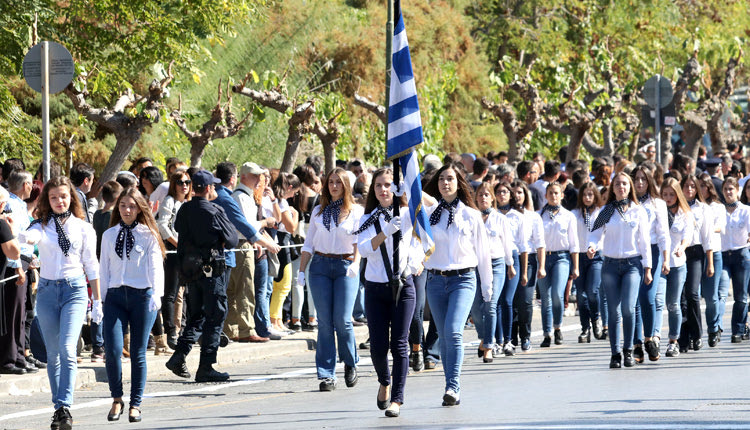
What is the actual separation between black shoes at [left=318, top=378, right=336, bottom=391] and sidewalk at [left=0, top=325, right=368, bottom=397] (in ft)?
6.13

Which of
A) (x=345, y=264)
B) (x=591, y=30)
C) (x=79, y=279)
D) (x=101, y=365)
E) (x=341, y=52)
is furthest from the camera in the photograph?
(x=591, y=30)

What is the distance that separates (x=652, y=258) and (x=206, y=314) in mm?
4316

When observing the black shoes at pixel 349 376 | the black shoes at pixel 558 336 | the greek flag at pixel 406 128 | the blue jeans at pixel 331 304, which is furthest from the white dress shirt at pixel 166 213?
the black shoes at pixel 558 336

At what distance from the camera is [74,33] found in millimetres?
19125

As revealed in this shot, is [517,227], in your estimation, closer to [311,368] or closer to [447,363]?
[311,368]

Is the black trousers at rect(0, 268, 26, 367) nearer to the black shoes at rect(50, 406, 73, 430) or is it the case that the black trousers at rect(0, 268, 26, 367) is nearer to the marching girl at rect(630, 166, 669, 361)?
the black shoes at rect(50, 406, 73, 430)

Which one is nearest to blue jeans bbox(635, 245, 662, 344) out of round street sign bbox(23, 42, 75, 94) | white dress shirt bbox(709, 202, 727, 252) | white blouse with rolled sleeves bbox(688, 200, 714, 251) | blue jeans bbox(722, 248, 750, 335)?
white blouse with rolled sleeves bbox(688, 200, 714, 251)

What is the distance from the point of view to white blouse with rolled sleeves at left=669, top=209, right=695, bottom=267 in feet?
44.8

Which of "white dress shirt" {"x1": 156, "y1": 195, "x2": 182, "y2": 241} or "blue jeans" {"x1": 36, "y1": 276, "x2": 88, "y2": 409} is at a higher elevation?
"white dress shirt" {"x1": 156, "y1": 195, "x2": 182, "y2": 241}

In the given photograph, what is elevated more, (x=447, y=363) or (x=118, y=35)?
(x=118, y=35)

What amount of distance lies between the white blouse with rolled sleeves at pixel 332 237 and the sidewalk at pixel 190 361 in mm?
2208

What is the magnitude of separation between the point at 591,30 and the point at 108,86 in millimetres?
20017

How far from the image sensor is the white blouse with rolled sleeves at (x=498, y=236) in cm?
1334

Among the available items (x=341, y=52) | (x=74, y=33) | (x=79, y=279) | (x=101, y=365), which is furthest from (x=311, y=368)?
(x=341, y=52)
